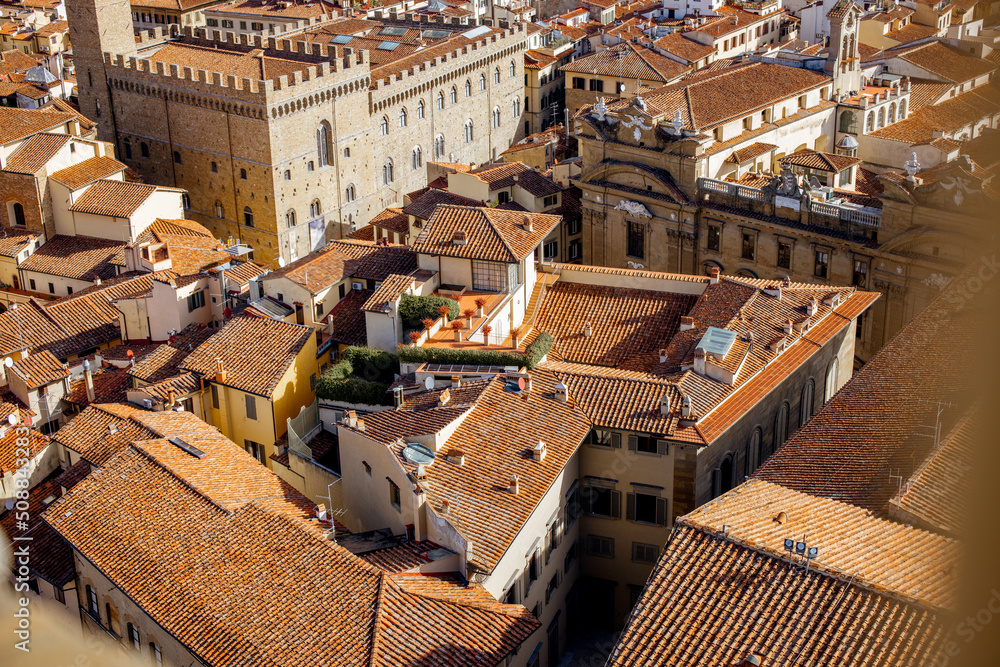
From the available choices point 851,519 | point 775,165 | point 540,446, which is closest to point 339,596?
point 540,446

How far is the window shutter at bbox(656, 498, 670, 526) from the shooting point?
27.0m

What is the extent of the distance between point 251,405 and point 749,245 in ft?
65.7

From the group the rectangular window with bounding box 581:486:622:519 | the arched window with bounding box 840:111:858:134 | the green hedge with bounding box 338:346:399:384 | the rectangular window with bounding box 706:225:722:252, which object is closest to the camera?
the rectangular window with bounding box 581:486:622:519

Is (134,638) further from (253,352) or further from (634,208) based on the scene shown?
(634,208)

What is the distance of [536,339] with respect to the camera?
3098 cm

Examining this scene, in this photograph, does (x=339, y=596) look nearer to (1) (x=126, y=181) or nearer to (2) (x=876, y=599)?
(2) (x=876, y=599)

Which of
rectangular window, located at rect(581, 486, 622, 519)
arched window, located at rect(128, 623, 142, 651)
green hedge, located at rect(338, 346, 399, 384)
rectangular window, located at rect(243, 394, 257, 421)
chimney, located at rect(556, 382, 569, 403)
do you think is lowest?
arched window, located at rect(128, 623, 142, 651)

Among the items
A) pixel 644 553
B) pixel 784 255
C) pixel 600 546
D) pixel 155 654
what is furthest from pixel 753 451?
pixel 155 654

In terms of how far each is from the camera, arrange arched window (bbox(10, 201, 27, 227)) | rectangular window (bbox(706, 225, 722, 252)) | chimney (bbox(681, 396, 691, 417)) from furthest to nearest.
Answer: arched window (bbox(10, 201, 27, 227)) → rectangular window (bbox(706, 225, 722, 252)) → chimney (bbox(681, 396, 691, 417))

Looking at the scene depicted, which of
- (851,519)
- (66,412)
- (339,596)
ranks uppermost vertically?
(851,519)

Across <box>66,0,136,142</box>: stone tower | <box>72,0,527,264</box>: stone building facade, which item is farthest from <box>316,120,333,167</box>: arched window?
<box>66,0,136,142</box>: stone tower

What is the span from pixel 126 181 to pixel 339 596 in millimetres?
33385

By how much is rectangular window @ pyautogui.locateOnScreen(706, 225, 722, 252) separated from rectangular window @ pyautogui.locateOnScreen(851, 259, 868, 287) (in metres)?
5.80

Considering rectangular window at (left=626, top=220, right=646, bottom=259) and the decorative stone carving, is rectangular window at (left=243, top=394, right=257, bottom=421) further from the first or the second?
rectangular window at (left=626, top=220, right=646, bottom=259)
